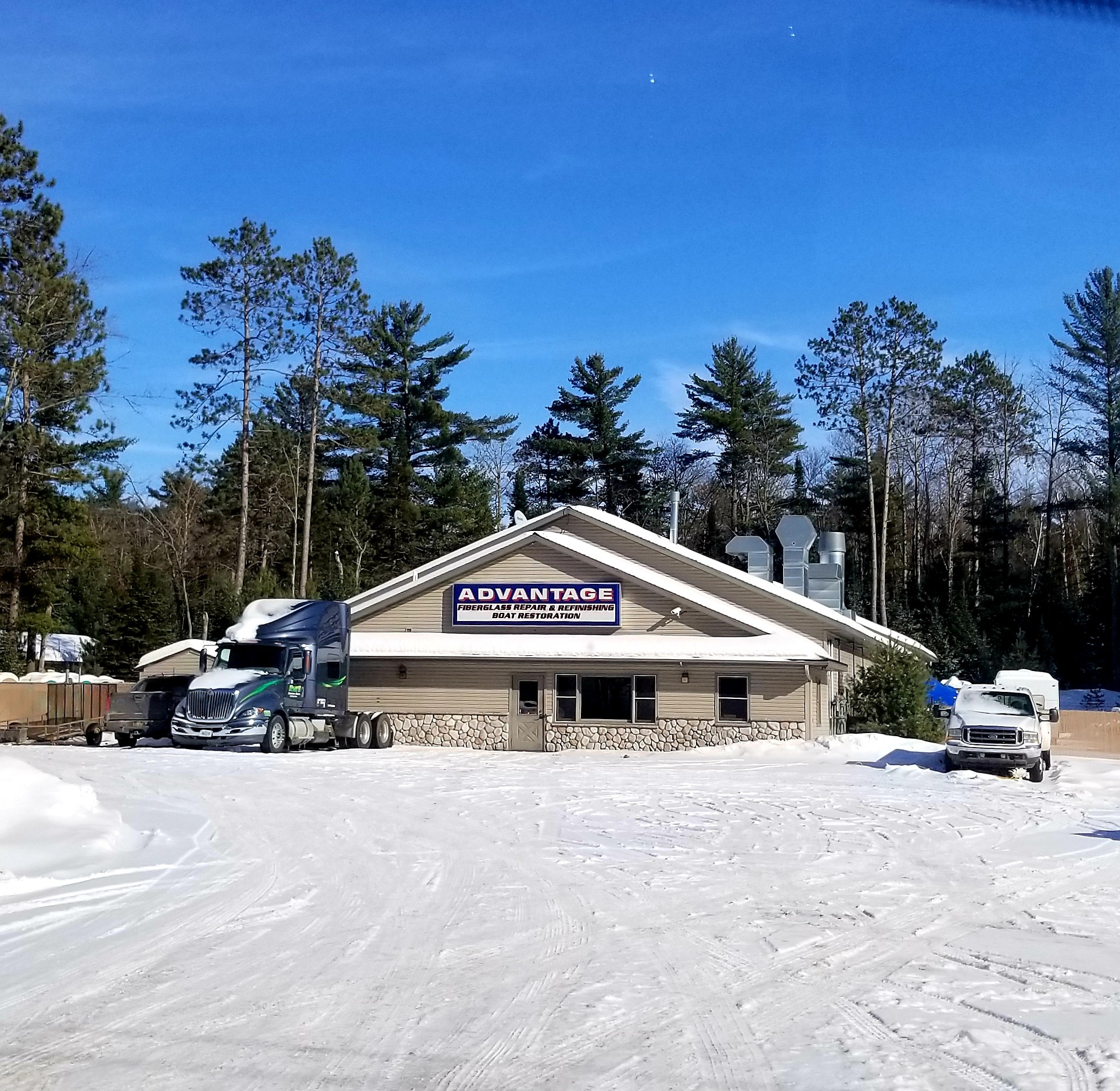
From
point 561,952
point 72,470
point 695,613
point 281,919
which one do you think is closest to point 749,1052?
point 561,952

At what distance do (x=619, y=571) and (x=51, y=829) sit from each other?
20.1 m

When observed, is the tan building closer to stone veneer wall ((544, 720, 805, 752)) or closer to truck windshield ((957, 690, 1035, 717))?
stone veneer wall ((544, 720, 805, 752))

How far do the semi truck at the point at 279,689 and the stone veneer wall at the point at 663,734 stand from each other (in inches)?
185

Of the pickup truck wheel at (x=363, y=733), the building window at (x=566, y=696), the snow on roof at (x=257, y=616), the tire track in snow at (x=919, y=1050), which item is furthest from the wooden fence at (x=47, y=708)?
the tire track in snow at (x=919, y=1050)

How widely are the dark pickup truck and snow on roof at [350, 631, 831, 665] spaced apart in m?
4.84

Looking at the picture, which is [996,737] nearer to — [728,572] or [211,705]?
[728,572]

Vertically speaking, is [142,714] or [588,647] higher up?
[588,647]

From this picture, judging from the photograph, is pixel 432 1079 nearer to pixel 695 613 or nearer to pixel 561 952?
pixel 561 952

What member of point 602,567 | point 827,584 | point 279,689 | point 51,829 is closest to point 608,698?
point 602,567

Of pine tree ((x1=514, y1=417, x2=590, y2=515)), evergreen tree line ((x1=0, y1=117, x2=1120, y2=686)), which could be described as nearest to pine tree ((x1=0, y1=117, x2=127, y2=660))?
evergreen tree line ((x1=0, y1=117, x2=1120, y2=686))

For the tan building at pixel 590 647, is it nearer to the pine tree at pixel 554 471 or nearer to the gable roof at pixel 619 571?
the gable roof at pixel 619 571

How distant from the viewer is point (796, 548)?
3775 cm

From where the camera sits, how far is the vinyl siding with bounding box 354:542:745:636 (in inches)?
1230

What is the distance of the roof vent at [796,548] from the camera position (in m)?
37.6
